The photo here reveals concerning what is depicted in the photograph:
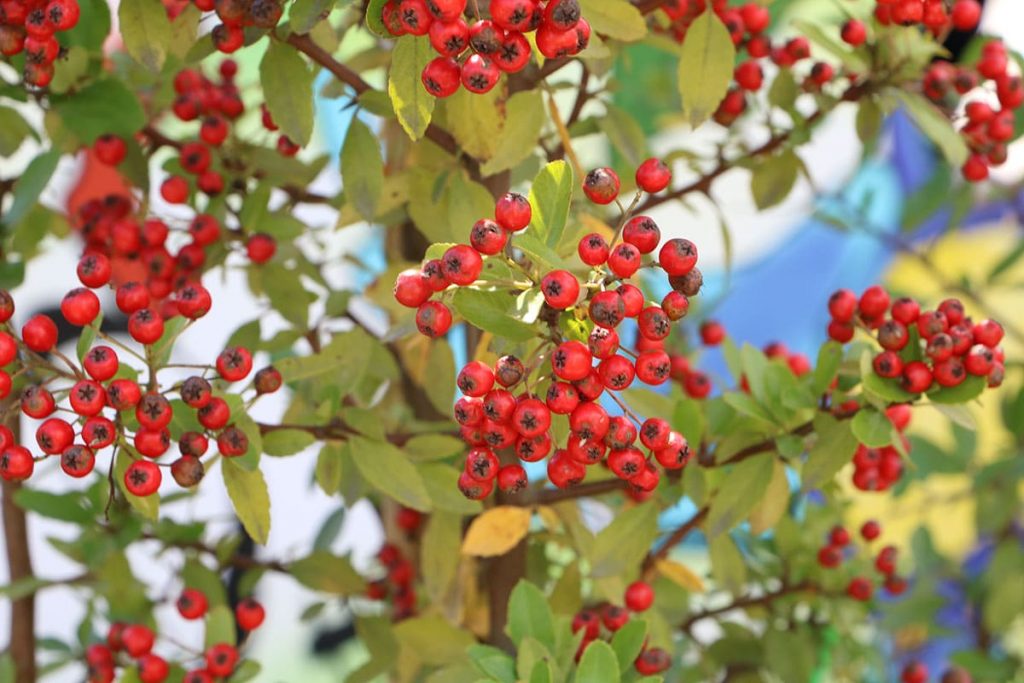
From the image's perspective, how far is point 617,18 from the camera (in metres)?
0.57

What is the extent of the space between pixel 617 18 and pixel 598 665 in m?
0.32

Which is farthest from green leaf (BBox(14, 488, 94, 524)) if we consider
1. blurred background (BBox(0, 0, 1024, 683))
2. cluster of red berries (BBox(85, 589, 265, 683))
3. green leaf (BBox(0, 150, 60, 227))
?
blurred background (BBox(0, 0, 1024, 683))

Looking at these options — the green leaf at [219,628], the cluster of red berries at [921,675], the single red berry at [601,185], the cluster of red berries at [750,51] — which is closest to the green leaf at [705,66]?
the cluster of red berries at [750,51]

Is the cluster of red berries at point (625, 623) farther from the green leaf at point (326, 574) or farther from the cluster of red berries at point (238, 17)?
the cluster of red berries at point (238, 17)

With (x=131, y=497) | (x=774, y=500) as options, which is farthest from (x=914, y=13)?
(x=131, y=497)

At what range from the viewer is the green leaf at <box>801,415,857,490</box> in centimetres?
60

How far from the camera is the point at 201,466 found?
53 centimetres

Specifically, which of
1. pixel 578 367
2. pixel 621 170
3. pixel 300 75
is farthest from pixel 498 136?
pixel 621 170

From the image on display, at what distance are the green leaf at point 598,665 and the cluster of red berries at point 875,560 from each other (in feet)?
1.21

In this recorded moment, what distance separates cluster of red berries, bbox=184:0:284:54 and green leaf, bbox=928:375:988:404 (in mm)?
396

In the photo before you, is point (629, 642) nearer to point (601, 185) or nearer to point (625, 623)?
point (625, 623)

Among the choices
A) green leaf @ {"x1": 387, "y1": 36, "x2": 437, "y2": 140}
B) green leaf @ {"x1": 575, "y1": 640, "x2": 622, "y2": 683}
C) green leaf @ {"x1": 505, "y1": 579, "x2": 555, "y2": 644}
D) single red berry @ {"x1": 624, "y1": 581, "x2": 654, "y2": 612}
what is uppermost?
green leaf @ {"x1": 387, "y1": 36, "x2": 437, "y2": 140}

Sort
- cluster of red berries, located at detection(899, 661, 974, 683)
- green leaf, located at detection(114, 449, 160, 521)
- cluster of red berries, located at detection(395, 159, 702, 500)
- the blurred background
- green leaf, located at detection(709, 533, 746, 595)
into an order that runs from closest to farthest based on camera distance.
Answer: cluster of red berries, located at detection(395, 159, 702, 500) < green leaf, located at detection(114, 449, 160, 521) < green leaf, located at detection(709, 533, 746, 595) < cluster of red berries, located at detection(899, 661, 974, 683) < the blurred background

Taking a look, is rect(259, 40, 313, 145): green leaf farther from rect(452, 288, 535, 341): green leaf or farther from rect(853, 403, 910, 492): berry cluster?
rect(853, 403, 910, 492): berry cluster
